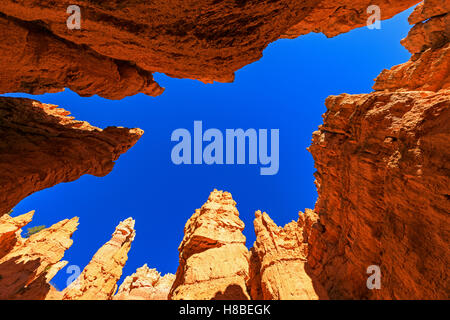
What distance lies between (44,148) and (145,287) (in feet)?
144

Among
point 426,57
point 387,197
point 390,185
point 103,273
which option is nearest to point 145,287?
point 103,273

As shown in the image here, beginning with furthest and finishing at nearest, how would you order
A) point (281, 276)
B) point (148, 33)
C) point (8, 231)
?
point (8, 231), point (281, 276), point (148, 33)

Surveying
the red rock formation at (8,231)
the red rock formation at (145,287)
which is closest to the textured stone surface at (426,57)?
the red rock formation at (8,231)

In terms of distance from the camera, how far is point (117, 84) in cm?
1279

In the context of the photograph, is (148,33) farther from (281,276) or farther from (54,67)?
(281,276)

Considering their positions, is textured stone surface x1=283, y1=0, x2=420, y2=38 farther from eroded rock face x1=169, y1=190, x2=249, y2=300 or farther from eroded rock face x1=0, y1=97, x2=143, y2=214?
eroded rock face x1=169, y1=190, x2=249, y2=300

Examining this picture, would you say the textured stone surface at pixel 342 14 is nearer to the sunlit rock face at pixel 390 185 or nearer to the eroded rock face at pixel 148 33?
the eroded rock face at pixel 148 33

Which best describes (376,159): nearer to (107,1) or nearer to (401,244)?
(401,244)

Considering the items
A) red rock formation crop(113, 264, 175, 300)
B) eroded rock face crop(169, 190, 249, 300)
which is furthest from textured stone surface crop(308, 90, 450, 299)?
red rock formation crop(113, 264, 175, 300)

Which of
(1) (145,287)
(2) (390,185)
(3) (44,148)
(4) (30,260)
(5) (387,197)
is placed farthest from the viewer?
(1) (145,287)

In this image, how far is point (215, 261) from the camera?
16.2m

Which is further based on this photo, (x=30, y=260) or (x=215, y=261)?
(x=30, y=260)
